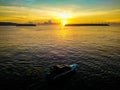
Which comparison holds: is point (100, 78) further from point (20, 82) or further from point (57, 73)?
point (20, 82)

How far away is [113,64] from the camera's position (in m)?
37.2

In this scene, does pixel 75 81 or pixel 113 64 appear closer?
pixel 75 81

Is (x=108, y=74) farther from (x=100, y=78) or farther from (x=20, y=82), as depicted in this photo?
(x=20, y=82)

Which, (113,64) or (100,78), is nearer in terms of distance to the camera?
(100,78)

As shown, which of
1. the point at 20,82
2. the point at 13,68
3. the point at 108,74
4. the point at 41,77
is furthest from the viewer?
the point at 13,68

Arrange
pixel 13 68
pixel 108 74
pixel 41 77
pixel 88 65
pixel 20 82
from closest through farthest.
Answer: pixel 20 82, pixel 41 77, pixel 108 74, pixel 13 68, pixel 88 65

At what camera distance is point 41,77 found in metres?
28.4

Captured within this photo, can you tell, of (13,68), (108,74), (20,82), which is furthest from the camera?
(13,68)

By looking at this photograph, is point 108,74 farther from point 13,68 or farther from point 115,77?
point 13,68

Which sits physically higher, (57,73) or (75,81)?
(57,73)

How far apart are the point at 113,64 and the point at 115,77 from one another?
909 centimetres

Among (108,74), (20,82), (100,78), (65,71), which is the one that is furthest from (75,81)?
(20,82)

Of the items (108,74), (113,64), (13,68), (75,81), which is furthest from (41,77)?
(113,64)

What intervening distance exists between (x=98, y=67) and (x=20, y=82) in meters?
20.6
